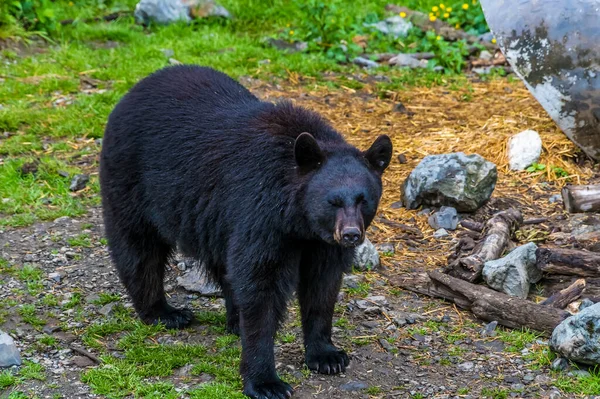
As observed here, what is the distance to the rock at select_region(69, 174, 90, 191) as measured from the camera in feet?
27.7

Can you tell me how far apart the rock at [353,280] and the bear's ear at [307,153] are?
1.78 m

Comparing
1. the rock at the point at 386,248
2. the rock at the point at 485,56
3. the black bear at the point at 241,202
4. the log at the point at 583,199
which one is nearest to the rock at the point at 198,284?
the black bear at the point at 241,202

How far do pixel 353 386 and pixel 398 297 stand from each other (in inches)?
50.3

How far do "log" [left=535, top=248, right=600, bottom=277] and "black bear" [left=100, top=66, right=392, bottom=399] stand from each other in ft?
5.78

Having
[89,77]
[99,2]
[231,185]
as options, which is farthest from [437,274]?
[99,2]

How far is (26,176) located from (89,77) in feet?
8.13

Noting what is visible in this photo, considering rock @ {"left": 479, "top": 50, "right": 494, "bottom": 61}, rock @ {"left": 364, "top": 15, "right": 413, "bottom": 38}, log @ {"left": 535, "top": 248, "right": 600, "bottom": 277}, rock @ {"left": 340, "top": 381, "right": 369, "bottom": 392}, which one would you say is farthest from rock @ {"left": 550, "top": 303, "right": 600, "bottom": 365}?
rock @ {"left": 364, "top": 15, "right": 413, "bottom": 38}

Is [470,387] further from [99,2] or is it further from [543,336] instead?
[99,2]

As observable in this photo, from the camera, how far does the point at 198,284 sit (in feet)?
22.7

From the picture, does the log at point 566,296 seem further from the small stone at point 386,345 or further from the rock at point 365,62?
the rock at point 365,62

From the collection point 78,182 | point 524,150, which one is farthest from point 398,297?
point 78,182

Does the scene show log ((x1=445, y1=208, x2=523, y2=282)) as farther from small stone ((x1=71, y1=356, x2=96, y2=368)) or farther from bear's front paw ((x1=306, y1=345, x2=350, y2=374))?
small stone ((x1=71, y1=356, x2=96, y2=368))

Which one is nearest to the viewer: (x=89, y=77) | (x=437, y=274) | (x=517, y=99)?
(x=437, y=274)

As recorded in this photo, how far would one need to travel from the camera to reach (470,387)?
547 cm
